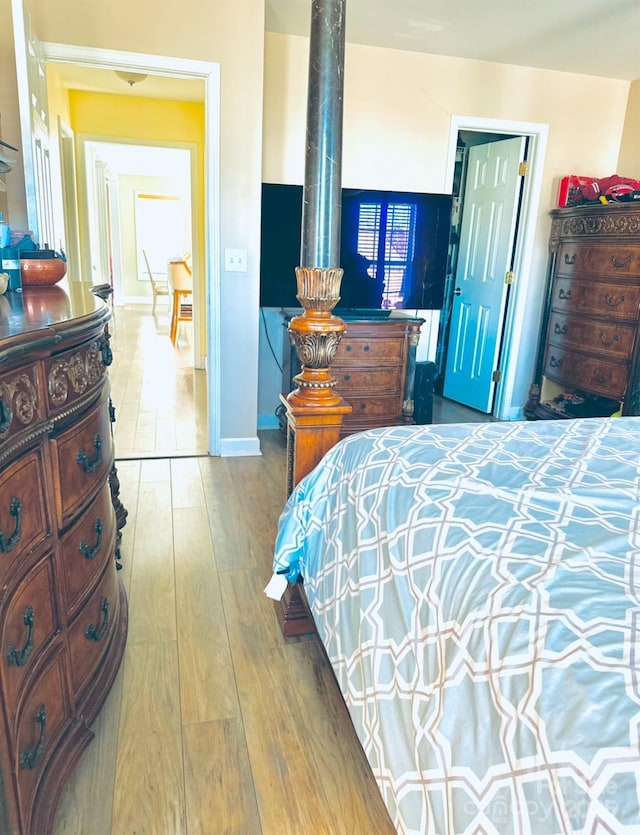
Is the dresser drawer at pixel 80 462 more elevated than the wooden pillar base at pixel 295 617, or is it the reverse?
the dresser drawer at pixel 80 462

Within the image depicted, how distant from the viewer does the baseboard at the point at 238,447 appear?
138 inches

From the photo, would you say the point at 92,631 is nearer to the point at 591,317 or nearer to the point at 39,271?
the point at 39,271

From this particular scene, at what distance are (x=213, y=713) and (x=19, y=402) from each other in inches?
41.1

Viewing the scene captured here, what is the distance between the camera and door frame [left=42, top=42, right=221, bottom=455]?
2842 millimetres

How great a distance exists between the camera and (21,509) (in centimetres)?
103

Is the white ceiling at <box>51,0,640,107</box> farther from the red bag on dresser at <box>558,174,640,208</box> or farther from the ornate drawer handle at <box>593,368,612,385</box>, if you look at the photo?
the ornate drawer handle at <box>593,368,612,385</box>

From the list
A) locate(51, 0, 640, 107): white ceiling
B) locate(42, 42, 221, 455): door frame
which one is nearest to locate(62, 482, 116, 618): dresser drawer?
locate(42, 42, 221, 455): door frame

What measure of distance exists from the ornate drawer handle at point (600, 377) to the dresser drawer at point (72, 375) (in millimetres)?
3307

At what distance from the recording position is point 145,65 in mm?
2928

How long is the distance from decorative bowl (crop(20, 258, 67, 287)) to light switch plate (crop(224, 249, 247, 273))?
1386 mm

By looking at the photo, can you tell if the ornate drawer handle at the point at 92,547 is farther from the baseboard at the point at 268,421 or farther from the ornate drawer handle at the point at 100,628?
the baseboard at the point at 268,421

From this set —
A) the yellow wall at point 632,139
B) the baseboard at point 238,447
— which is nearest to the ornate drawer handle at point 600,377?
the yellow wall at point 632,139

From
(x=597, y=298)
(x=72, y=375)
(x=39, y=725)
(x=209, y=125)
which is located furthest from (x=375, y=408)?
(x=39, y=725)

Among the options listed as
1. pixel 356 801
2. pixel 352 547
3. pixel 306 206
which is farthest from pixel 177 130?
pixel 356 801
